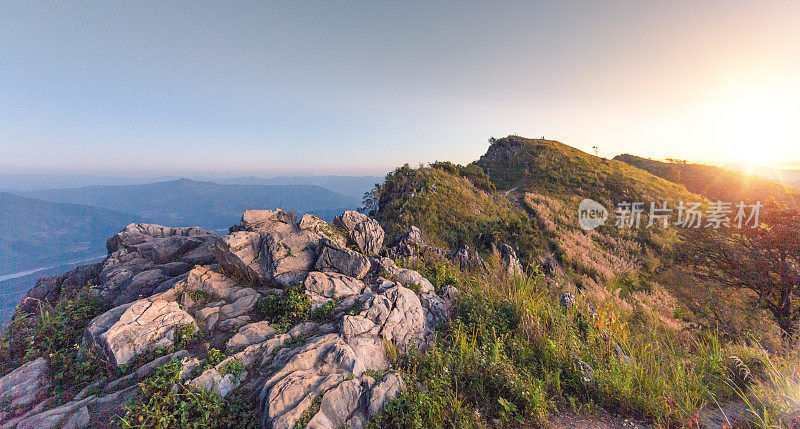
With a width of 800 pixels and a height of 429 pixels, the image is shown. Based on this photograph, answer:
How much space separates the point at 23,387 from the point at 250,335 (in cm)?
415

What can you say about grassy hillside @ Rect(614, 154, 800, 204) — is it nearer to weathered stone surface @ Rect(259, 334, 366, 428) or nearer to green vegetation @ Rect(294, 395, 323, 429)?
weathered stone surface @ Rect(259, 334, 366, 428)

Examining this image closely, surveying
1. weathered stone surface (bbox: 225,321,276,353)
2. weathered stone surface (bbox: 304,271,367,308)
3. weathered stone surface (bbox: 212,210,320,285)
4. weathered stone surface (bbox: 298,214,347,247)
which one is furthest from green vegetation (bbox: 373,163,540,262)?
weathered stone surface (bbox: 225,321,276,353)

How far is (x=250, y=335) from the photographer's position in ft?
18.7

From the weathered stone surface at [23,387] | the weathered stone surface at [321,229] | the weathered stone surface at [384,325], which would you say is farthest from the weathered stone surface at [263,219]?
the weathered stone surface at [384,325]

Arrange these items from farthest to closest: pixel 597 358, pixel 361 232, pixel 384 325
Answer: pixel 361 232
pixel 384 325
pixel 597 358

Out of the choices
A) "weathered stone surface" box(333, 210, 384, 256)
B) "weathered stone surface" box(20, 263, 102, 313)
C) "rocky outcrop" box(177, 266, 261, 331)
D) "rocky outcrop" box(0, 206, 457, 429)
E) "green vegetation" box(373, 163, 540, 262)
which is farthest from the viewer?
"green vegetation" box(373, 163, 540, 262)

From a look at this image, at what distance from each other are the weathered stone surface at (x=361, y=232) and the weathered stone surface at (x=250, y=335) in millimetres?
4668

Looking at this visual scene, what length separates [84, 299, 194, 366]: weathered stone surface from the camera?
5.29 meters

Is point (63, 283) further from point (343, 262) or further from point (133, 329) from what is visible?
point (343, 262)

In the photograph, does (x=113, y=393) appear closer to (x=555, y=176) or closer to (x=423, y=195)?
(x=423, y=195)

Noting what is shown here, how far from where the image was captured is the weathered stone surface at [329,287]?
6.78 meters

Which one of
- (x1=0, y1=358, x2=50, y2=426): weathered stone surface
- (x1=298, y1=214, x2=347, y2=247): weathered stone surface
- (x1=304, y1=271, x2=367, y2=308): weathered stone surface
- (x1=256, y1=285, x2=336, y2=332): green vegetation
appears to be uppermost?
(x1=298, y1=214, x2=347, y2=247): weathered stone surface

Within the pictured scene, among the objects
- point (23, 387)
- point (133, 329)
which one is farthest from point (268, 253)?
point (23, 387)

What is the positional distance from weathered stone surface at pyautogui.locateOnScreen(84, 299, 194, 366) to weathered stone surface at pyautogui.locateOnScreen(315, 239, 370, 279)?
337 centimetres
